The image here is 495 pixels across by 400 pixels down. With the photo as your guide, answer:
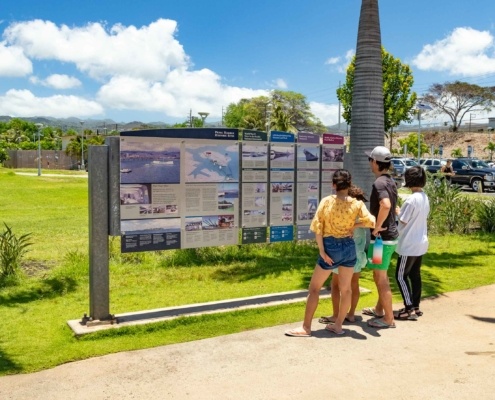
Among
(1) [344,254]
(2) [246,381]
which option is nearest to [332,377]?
(2) [246,381]

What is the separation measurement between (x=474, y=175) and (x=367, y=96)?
950 inches

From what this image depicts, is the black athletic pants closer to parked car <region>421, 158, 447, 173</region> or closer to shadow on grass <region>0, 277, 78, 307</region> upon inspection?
shadow on grass <region>0, 277, 78, 307</region>

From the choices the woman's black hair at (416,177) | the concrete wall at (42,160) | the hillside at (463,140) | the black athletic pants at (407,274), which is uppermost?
the hillside at (463,140)

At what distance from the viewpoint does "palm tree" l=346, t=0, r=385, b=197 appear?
357 inches

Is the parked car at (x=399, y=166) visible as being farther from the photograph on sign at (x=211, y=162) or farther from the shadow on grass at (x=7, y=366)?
the shadow on grass at (x=7, y=366)

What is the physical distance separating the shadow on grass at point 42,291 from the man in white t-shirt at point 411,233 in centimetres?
418

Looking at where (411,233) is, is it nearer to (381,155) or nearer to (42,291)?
(381,155)

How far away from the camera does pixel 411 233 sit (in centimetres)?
566

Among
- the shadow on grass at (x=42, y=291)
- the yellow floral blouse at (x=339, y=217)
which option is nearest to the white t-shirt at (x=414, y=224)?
the yellow floral blouse at (x=339, y=217)

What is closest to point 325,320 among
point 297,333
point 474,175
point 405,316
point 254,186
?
point 297,333

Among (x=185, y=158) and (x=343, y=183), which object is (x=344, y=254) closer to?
(x=343, y=183)

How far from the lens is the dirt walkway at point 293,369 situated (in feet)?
12.8

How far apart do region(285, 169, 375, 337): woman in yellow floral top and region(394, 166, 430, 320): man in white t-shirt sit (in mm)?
811

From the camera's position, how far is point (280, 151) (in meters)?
7.60
